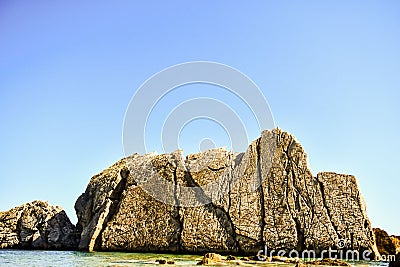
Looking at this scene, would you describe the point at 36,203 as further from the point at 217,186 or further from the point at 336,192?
the point at 336,192

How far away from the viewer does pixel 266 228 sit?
3722 centimetres

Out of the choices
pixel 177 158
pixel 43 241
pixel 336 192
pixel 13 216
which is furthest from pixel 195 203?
pixel 13 216

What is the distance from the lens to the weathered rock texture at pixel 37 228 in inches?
1911

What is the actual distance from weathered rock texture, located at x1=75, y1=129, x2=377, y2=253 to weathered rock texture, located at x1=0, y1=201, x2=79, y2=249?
585 cm

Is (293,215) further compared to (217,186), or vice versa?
(217,186)

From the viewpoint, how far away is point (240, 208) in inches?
1511

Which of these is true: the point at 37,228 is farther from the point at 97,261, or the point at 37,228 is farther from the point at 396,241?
the point at 396,241

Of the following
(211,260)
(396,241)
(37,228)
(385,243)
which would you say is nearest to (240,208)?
(211,260)

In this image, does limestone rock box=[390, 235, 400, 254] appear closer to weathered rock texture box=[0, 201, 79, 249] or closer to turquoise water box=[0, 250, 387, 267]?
turquoise water box=[0, 250, 387, 267]

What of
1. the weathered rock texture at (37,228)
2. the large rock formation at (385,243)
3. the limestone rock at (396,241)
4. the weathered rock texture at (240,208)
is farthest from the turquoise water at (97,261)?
the weathered rock texture at (37,228)

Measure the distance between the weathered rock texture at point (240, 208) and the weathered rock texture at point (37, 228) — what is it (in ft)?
19.2

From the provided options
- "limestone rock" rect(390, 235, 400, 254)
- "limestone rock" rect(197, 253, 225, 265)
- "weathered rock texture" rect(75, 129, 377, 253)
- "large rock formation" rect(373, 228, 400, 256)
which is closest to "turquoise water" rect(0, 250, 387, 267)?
"limestone rock" rect(197, 253, 225, 265)

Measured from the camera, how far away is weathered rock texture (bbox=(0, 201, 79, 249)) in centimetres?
4853

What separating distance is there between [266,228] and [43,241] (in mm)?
26149
